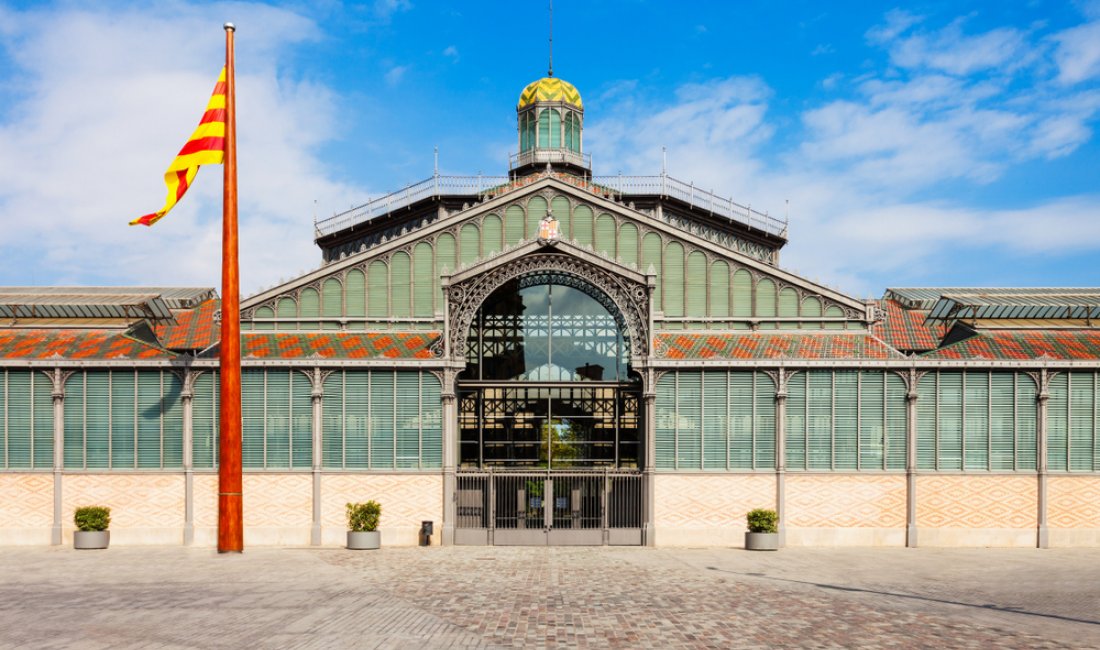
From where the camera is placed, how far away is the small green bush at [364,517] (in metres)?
37.0

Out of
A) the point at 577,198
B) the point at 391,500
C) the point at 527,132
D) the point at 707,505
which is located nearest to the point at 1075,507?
the point at 707,505

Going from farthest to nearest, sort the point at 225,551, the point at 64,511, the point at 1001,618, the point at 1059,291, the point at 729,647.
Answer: the point at 1059,291 → the point at 64,511 → the point at 225,551 → the point at 1001,618 → the point at 729,647

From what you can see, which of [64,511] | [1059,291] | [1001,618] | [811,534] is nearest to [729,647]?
[1001,618]

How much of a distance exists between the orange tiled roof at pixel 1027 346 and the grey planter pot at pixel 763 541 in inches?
423

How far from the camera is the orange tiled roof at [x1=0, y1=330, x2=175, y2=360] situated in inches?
1544

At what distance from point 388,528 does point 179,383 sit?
11.3 meters

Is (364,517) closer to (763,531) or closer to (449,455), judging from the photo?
(449,455)

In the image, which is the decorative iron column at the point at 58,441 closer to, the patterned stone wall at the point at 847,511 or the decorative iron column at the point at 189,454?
the decorative iron column at the point at 189,454

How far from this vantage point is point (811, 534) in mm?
38094

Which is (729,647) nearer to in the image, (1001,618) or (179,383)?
(1001,618)

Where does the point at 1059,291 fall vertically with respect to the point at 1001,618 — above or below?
above

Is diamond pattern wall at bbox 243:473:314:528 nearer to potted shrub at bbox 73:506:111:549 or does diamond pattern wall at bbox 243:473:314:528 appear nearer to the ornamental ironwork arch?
potted shrub at bbox 73:506:111:549

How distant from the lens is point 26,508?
38125 millimetres

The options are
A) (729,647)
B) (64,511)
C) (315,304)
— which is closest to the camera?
(729,647)
